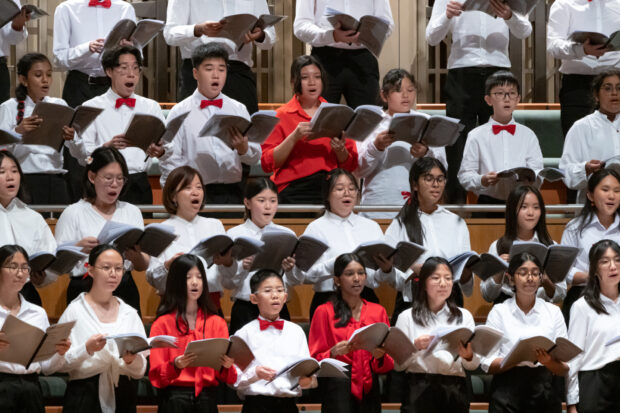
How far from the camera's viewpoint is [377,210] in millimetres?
4965

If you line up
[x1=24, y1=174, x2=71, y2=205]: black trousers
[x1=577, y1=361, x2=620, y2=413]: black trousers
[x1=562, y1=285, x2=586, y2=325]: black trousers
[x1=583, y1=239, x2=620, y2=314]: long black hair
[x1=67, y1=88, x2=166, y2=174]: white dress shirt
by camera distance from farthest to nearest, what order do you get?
[x1=24, y1=174, x2=71, y2=205]: black trousers → [x1=67, y1=88, x2=166, y2=174]: white dress shirt → [x1=562, y1=285, x2=586, y2=325]: black trousers → [x1=583, y1=239, x2=620, y2=314]: long black hair → [x1=577, y1=361, x2=620, y2=413]: black trousers

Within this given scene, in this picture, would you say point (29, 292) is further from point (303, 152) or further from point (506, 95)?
point (506, 95)

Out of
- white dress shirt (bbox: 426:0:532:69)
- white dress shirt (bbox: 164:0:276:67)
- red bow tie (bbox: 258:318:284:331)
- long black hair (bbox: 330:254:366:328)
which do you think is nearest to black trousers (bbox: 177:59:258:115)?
white dress shirt (bbox: 164:0:276:67)

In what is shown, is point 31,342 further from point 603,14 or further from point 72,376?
point 603,14

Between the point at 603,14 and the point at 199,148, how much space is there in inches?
97.4

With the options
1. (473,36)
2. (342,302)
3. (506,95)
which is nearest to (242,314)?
(342,302)

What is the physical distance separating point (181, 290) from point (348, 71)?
1974mm

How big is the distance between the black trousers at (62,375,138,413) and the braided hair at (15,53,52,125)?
179 cm

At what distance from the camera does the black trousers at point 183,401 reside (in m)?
3.96

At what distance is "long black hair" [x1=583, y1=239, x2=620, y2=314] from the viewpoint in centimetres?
429

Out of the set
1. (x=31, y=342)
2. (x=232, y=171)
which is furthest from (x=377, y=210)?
(x=31, y=342)

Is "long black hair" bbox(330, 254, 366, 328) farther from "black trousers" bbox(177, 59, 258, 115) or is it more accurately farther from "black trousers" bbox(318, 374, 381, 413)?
"black trousers" bbox(177, 59, 258, 115)

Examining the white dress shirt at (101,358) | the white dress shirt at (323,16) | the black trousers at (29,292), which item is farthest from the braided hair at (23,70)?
the white dress shirt at (101,358)

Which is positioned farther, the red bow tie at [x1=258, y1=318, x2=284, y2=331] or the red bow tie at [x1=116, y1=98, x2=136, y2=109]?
the red bow tie at [x1=116, y1=98, x2=136, y2=109]
